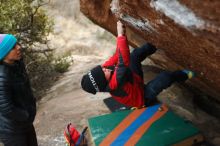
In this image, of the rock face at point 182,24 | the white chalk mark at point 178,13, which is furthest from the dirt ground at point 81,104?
the white chalk mark at point 178,13

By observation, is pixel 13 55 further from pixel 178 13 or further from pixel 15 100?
pixel 178 13

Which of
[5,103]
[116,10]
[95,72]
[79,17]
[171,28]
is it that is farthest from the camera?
[79,17]

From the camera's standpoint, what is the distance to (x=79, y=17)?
12.7m

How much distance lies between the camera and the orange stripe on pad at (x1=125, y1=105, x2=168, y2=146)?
4.54m

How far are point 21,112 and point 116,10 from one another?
150 centimetres

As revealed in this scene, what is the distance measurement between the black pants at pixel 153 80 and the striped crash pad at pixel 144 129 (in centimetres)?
27

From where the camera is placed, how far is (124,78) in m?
4.57

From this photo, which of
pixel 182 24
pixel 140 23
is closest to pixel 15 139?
pixel 140 23

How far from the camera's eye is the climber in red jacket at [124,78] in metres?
4.41

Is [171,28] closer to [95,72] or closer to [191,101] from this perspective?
[95,72]

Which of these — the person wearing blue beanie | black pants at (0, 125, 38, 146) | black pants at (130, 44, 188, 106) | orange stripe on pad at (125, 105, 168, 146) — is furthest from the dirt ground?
the person wearing blue beanie

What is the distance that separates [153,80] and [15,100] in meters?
2.00

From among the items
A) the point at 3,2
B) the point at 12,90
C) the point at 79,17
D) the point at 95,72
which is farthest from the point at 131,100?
the point at 79,17

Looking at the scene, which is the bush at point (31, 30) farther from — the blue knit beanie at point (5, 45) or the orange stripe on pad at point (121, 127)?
the blue knit beanie at point (5, 45)
